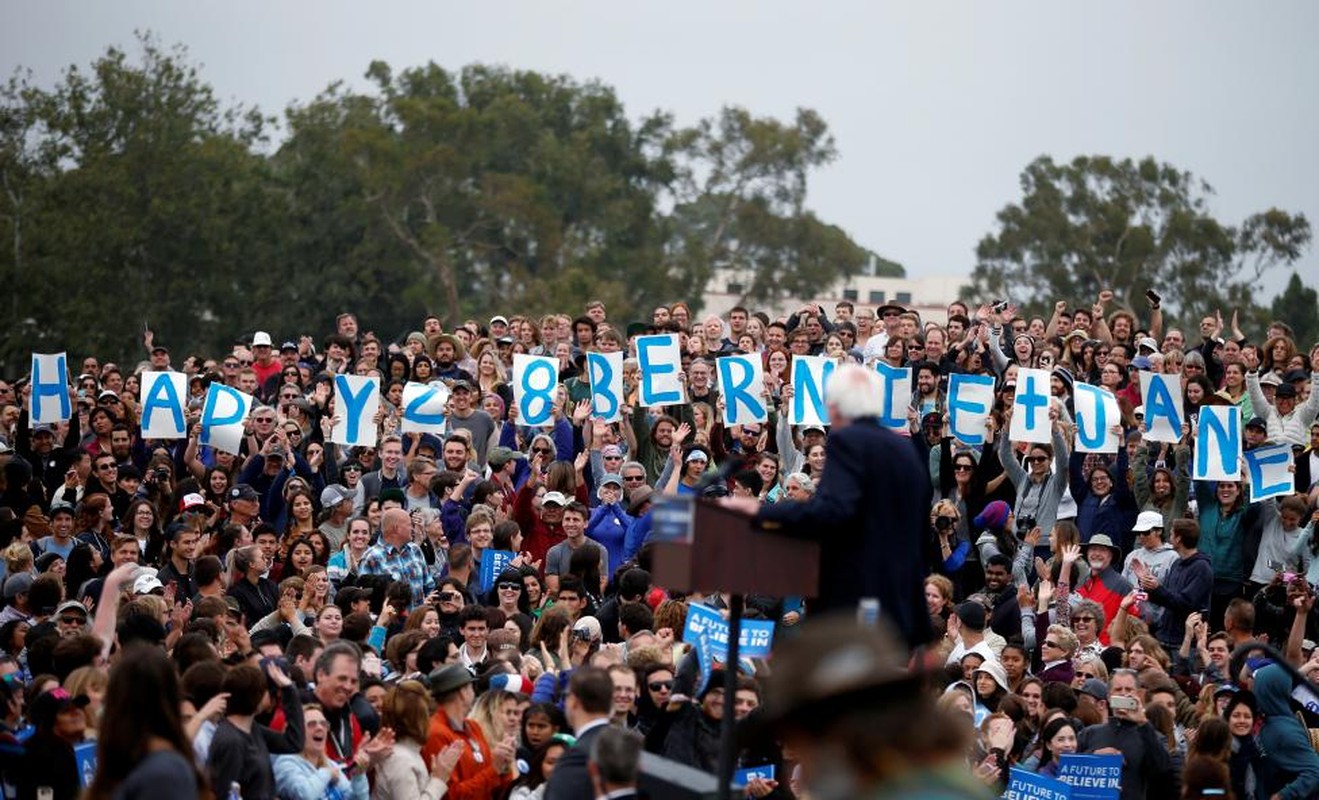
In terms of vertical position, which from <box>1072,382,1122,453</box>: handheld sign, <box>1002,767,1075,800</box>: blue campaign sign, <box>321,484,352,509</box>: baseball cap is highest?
<box>1072,382,1122,453</box>: handheld sign

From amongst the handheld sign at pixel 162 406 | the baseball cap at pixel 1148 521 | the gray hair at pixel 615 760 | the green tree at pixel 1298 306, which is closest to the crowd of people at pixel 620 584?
the gray hair at pixel 615 760

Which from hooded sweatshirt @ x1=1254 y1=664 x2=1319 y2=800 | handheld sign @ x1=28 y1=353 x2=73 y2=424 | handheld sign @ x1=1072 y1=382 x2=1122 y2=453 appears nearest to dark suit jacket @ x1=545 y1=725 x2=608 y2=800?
hooded sweatshirt @ x1=1254 y1=664 x2=1319 y2=800

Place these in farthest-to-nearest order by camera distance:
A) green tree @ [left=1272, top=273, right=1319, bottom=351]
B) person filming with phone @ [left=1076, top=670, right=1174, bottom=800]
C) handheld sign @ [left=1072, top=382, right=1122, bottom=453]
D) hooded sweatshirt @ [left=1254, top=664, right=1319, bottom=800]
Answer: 1. green tree @ [left=1272, top=273, right=1319, bottom=351]
2. handheld sign @ [left=1072, top=382, right=1122, bottom=453]
3. hooded sweatshirt @ [left=1254, top=664, right=1319, bottom=800]
4. person filming with phone @ [left=1076, top=670, right=1174, bottom=800]

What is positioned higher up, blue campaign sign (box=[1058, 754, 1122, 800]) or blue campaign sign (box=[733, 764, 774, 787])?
blue campaign sign (box=[733, 764, 774, 787])

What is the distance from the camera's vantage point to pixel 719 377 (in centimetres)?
1995

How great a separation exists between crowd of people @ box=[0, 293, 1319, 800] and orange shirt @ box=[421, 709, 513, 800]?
0.9 inches

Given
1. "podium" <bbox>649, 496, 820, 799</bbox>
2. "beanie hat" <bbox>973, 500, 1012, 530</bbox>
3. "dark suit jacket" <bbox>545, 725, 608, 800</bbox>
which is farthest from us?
"beanie hat" <bbox>973, 500, 1012, 530</bbox>

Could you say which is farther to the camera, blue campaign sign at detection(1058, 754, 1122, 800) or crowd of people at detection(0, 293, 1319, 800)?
blue campaign sign at detection(1058, 754, 1122, 800)

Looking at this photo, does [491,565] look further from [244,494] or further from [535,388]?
[535,388]

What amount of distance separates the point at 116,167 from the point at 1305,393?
42430mm

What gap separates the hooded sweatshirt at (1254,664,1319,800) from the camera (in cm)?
1323

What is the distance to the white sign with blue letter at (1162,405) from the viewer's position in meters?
19.2

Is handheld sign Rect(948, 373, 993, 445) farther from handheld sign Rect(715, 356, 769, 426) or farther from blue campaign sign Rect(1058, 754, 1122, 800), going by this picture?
blue campaign sign Rect(1058, 754, 1122, 800)

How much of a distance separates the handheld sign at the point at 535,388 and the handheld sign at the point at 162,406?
3102 mm
